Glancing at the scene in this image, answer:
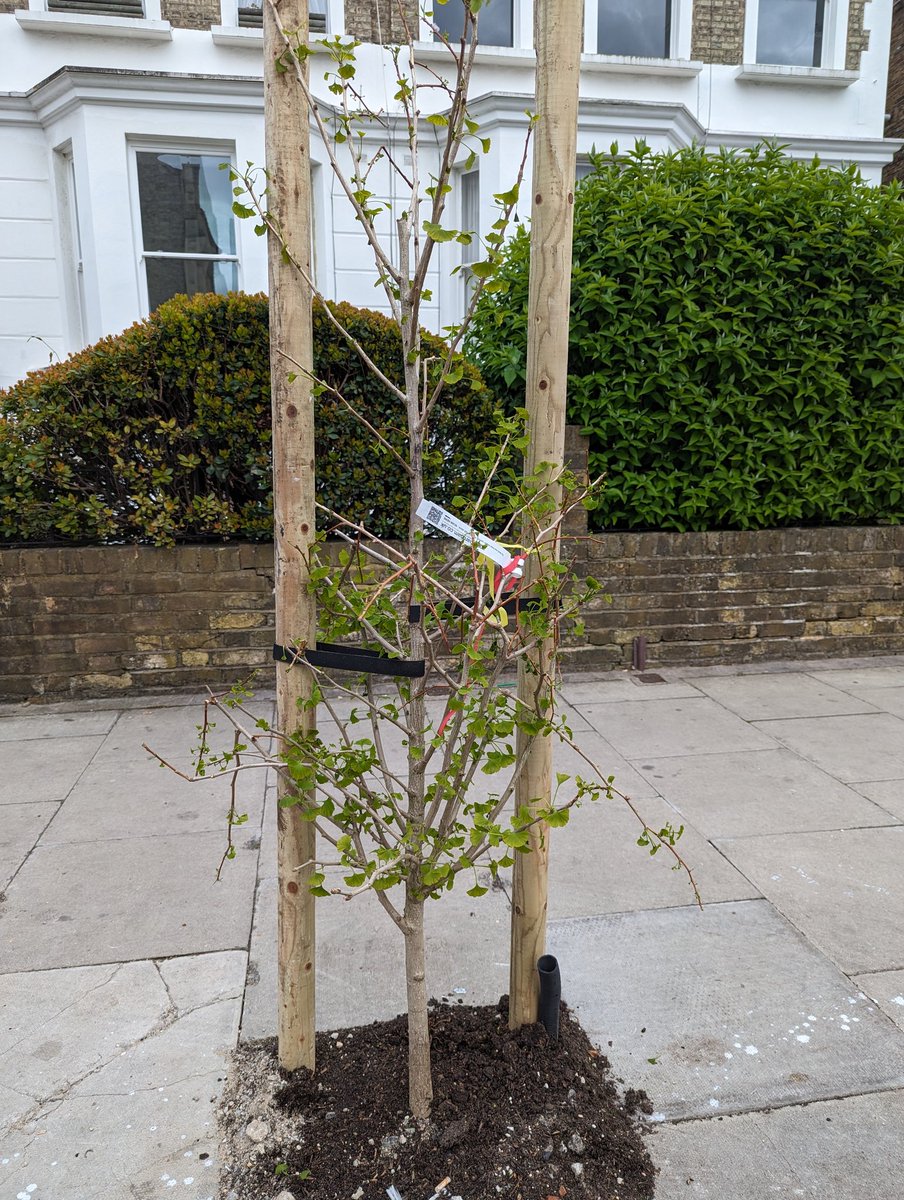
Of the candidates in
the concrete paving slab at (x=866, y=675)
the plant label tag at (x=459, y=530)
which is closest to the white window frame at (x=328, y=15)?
the concrete paving slab at (x=866, y=675)

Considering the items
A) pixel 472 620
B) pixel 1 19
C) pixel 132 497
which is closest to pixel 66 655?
pixel 132 497

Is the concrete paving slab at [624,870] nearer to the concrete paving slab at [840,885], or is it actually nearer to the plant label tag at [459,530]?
the concrete paving slab at [840,885]

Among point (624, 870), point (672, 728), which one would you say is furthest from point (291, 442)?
point (672, 728)

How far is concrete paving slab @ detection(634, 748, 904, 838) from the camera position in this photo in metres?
3.87

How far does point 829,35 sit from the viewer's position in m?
10.7

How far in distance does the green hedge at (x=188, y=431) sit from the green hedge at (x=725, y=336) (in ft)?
3.03

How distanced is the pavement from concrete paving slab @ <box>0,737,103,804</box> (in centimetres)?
2

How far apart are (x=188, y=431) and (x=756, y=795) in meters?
3.76

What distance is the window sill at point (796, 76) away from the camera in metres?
10.2

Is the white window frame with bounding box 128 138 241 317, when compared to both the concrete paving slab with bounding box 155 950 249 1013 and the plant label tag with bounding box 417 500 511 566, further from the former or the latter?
the plant label tag with bounding box 417 500 511 566

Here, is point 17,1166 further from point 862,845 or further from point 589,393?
point 589,393

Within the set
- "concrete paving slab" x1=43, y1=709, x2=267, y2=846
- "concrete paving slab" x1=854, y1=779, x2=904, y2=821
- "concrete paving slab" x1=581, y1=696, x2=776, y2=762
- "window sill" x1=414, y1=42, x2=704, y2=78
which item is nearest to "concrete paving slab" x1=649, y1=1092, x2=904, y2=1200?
"concrete paving slab" x1=854, y1=779, x2=904, y2=821

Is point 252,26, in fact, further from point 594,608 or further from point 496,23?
point 594,608

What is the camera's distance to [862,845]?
366 centimetres
